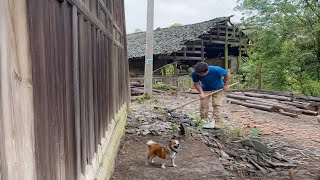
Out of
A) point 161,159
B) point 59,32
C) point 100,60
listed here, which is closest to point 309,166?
point 161,159

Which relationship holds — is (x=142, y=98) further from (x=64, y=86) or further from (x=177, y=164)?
(x=64, y=86)

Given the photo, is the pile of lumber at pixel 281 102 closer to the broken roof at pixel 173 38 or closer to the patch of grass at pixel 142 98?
the patch of grass at pixel 142 98

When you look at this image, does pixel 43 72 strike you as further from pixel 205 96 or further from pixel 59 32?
pixel 205 96

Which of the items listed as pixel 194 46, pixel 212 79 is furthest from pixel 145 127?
pixel 194 46

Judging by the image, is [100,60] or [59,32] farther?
[100,60]

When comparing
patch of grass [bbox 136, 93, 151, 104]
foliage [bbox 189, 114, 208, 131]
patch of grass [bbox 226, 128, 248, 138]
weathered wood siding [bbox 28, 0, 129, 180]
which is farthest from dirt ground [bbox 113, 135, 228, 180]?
patch of grass [bbox 136, 93, 151, 104]

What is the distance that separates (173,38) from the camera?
24.6 m

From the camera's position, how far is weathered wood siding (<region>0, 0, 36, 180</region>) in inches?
47.9

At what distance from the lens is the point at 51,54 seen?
1960 millimetres

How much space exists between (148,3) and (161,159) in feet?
31.3

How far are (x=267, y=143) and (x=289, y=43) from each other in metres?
14.0

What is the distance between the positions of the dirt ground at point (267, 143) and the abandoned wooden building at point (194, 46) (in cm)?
1221

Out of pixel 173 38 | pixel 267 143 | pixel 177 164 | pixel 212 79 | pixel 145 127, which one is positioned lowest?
pixel 267 143

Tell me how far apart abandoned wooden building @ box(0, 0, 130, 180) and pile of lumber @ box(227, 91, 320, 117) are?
9.24 metres
